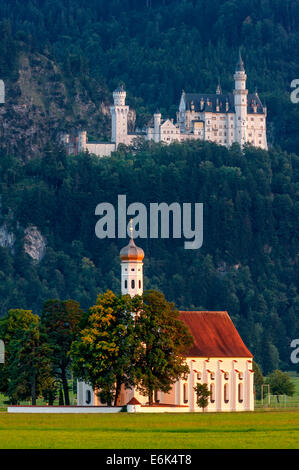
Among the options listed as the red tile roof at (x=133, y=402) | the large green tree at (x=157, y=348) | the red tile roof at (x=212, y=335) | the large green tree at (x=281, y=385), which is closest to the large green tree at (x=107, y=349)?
the large green tree at (x=157, y=348)

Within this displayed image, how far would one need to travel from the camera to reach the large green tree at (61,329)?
415 ft

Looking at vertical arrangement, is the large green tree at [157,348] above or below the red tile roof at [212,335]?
below

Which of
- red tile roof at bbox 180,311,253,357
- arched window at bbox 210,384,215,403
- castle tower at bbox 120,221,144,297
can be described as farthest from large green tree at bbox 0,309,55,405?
arched window at bbox 210,384,215,403

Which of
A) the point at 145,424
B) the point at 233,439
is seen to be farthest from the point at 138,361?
the point at 233,439

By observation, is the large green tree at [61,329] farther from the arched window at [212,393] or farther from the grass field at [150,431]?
the grass field at [150,431]

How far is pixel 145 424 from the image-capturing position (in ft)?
326

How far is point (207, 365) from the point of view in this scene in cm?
13250

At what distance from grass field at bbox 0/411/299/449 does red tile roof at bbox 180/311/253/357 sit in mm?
18045

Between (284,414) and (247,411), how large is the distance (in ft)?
47.7

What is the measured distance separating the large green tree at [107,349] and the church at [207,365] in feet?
13.4

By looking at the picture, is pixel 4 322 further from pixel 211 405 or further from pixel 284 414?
pixel 284 414

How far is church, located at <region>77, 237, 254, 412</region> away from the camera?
12900 cm

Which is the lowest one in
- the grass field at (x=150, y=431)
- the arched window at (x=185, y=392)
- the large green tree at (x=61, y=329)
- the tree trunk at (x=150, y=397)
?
the grass field at (x=150, y=431)

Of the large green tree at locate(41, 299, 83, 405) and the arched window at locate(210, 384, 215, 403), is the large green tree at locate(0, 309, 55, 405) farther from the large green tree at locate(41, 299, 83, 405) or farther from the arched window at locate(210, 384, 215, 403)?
the arched window at locate(210, 384, 215, 403)
